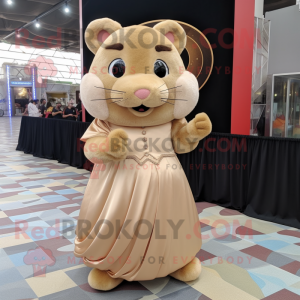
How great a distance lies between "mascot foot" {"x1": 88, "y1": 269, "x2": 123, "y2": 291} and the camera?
1986mm

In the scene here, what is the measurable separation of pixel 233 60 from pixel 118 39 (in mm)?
2391

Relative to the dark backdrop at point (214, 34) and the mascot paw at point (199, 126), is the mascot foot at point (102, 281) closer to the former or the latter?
the mascot paw at point (199, 126)

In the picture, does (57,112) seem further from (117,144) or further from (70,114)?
(117,144)

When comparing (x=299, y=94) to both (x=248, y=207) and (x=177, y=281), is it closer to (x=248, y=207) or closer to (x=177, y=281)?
(x=248, y=207)

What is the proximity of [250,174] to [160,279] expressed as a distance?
5.83ft

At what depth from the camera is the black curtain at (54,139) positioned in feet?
20.1

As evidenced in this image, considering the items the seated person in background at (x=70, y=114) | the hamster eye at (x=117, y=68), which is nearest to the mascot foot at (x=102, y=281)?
the hamster eye at (x=117, y=68)

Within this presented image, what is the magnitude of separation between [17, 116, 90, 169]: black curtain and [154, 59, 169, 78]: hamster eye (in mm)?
3910

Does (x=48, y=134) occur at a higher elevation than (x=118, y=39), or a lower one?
lower

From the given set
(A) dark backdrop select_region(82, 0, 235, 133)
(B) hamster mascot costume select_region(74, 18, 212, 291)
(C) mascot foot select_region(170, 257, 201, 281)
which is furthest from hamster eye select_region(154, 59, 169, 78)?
(A) dark backdrop select_region(82, 0, 235, 133)

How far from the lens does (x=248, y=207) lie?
3516mm

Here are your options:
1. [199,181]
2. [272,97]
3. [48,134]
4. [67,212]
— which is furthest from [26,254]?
[48,134]

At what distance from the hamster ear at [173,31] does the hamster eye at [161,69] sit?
23 cm

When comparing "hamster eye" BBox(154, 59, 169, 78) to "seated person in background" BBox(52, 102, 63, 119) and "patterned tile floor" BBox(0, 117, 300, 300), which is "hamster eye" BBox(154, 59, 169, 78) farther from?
"seated person in background" BBox(52, 102, 63, 119)
